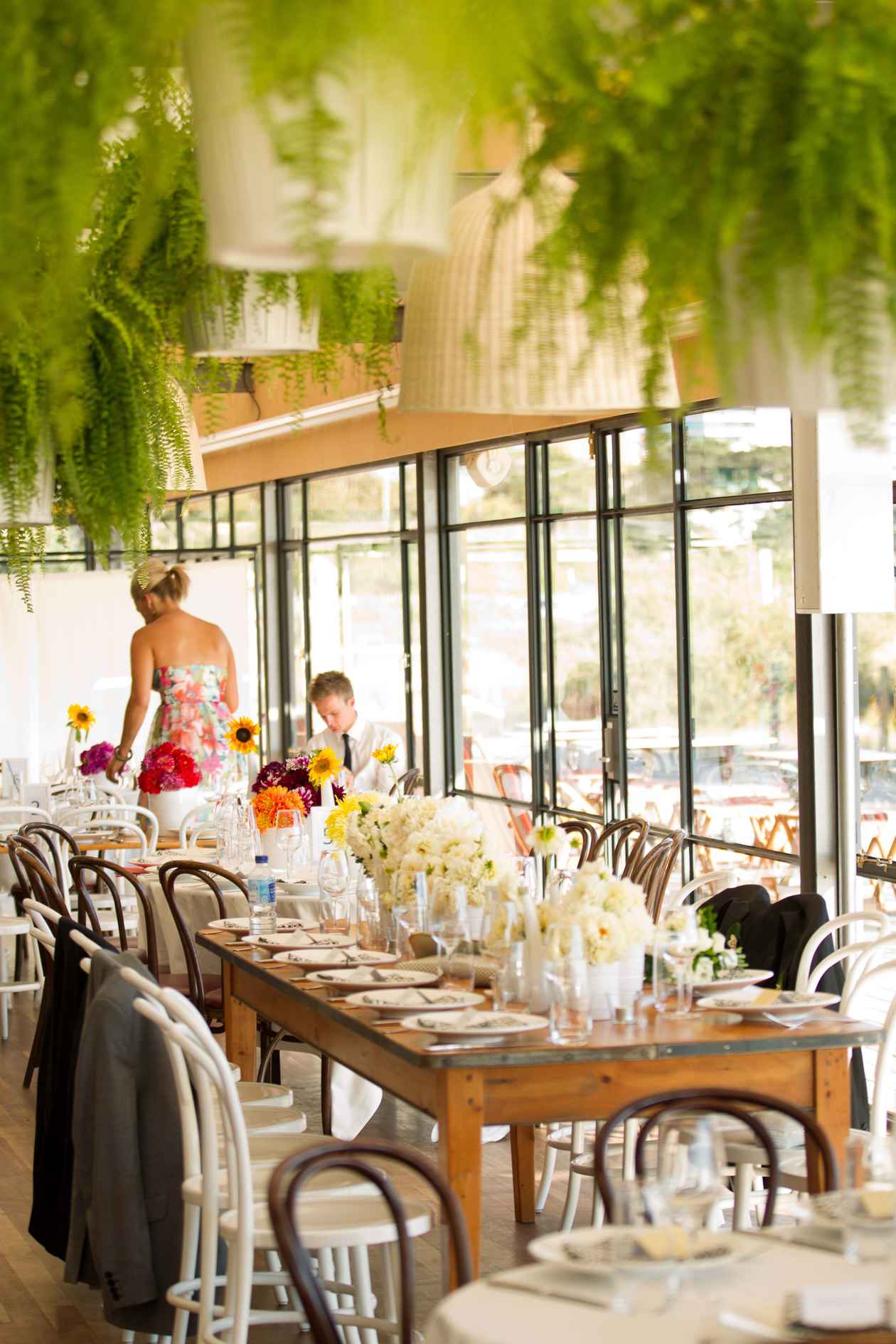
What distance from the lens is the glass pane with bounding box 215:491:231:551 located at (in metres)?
14.5

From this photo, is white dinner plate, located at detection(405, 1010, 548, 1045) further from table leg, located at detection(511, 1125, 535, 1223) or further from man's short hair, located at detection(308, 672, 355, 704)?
man's short hair, located at detection(308, 672, 355, 704)

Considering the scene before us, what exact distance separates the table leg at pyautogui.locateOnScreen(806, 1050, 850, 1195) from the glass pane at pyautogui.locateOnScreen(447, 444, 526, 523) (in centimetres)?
642

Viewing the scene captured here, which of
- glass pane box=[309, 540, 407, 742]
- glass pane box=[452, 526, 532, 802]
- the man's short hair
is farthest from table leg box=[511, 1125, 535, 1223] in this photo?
glass pane box=[309, 540, 407, 742]

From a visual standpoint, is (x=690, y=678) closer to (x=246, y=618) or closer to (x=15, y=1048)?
(x=15, y=1048)

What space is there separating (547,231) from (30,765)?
40.2ft

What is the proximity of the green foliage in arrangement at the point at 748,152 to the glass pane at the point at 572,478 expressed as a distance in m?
7.44

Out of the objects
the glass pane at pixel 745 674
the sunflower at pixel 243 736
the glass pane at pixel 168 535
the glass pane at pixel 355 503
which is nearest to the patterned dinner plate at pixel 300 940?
Result: the sunflower at pixel 243 736

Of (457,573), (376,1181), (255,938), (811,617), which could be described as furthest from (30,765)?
(376,1181)

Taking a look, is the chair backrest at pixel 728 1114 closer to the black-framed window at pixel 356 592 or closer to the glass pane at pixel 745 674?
the glass pane at pixel 745 674

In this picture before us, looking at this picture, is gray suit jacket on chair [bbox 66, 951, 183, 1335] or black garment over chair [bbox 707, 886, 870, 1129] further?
black garment over chair [bbox 707, 886, 870, 1129]

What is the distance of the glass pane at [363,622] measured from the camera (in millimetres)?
11695

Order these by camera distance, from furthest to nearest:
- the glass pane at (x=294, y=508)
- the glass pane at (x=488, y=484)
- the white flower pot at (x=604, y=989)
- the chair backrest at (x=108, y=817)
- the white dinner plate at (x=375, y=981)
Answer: the glass pane at (x=294, y=508)
the glass pane at (x=488, y=484)
the chair backrest at (x=108, y=817)
the white dinner plate at (x=375, y=981)
the white flower pot at (x=604, y=989)

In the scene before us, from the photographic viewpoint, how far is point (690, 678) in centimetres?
812

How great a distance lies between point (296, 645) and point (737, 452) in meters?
6.59
